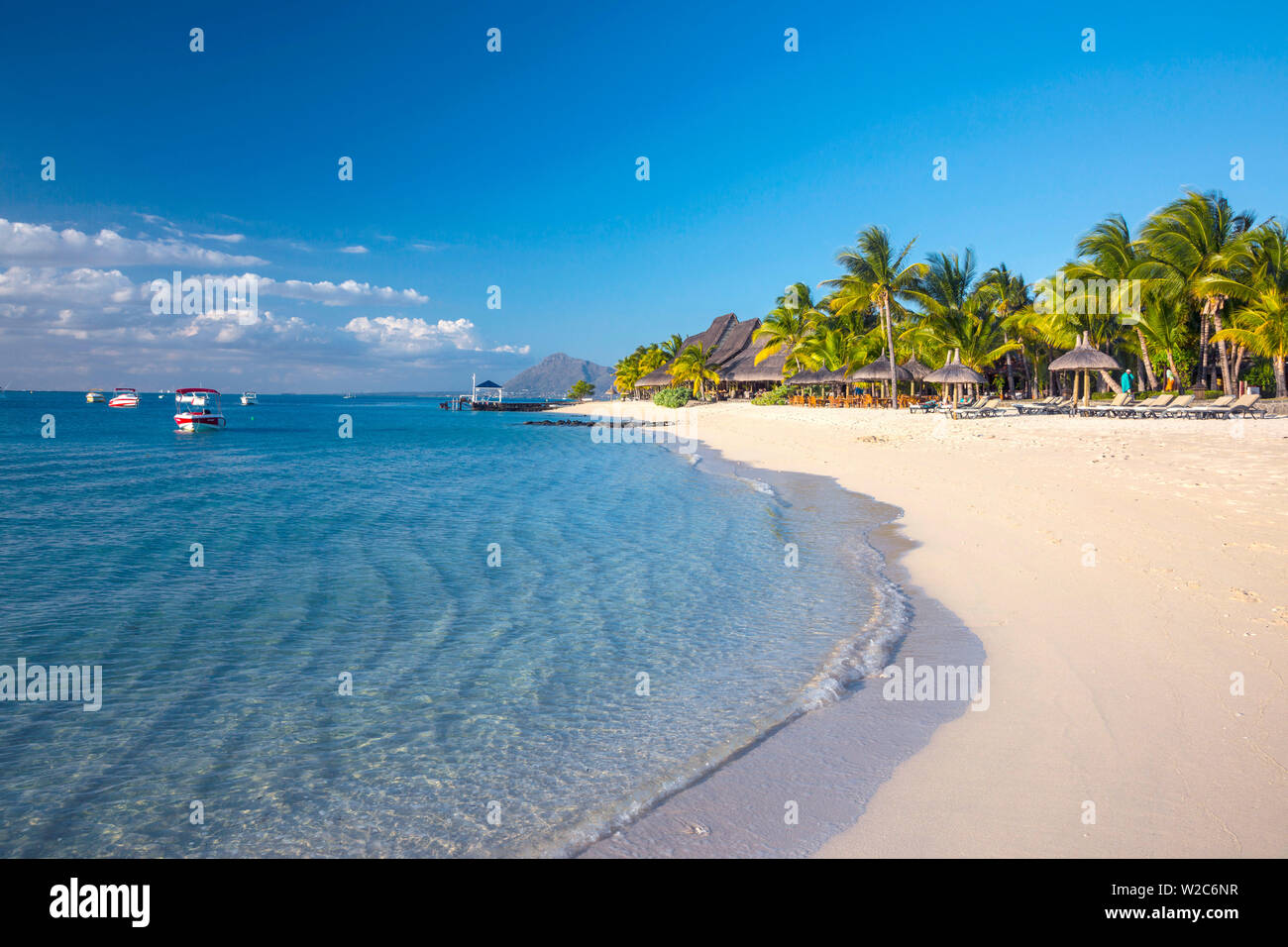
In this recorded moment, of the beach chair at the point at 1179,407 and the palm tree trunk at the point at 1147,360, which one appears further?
the palm tree trunk at the point at 1147,360

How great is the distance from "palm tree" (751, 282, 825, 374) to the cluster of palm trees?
0.34 metres

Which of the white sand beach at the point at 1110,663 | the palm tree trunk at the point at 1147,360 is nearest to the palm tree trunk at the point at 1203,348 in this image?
the palm tree trunk at the point at 1147,360

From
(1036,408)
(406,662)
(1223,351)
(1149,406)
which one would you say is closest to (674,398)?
(1036,408)

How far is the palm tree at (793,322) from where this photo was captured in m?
48.5

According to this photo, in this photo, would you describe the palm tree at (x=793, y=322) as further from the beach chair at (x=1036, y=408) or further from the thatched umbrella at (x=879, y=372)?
the beach chair at (x=1036, y=408)

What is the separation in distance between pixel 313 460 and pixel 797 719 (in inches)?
1035

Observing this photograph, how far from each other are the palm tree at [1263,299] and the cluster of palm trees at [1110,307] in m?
0.05

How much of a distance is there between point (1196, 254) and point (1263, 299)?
4660 mm

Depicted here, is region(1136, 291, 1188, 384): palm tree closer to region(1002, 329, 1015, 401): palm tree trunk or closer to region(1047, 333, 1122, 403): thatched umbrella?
→ region(1047, 333, 1122, 403): thatched umbrella

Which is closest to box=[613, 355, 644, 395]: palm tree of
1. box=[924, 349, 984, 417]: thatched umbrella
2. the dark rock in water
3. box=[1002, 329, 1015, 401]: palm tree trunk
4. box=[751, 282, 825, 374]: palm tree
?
the dark rock in water

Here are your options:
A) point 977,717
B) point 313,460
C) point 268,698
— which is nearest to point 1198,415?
point 977,717

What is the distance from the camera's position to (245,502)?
1522 centimetres

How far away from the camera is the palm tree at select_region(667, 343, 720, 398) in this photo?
61.6 metres

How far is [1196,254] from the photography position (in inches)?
1105
